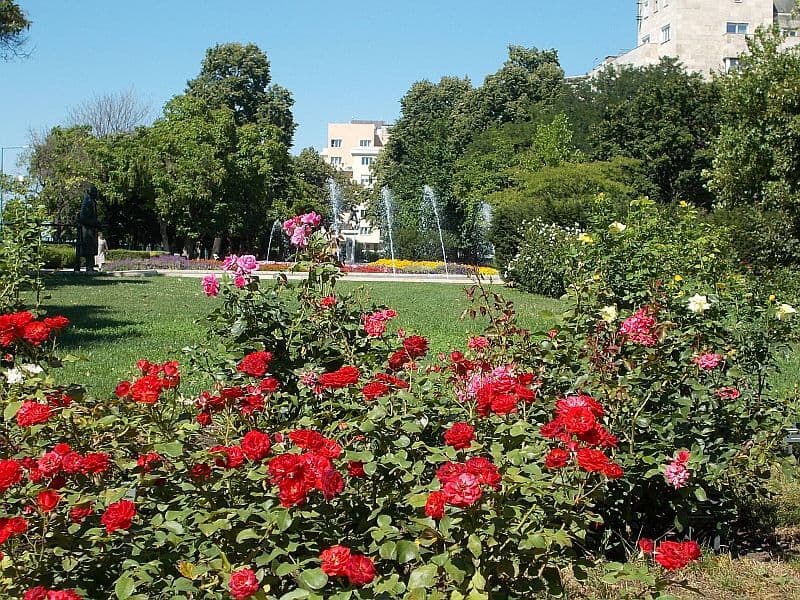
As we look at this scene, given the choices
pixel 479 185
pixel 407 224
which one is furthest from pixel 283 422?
pixel 407 224

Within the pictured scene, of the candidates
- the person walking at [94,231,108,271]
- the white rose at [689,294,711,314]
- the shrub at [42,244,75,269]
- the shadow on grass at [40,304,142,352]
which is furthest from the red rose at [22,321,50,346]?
the shrub at [42,244,75,269]

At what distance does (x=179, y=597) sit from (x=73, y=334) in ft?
28.2

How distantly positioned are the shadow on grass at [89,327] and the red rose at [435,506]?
7431mm

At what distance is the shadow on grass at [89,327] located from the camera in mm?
9328

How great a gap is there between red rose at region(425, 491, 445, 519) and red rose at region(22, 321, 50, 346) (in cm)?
173

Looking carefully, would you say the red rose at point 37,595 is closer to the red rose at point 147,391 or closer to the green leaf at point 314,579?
the green leaf at point 314,579

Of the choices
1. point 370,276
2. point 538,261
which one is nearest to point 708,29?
point 370,276

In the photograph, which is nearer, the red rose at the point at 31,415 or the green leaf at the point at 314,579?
the green leaf at the point at 314,579

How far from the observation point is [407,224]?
49344mm

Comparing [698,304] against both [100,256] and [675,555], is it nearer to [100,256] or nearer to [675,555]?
[675,555]

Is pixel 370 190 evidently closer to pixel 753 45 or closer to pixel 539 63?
pixel 539 63

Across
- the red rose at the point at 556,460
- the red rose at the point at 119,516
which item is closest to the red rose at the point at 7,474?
the red rose at the point at 119,516

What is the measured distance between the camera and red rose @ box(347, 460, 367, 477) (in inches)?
92.2

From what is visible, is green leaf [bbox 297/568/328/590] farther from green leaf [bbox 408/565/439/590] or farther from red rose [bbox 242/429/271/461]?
red rose [bbox 242/429/271/461]
